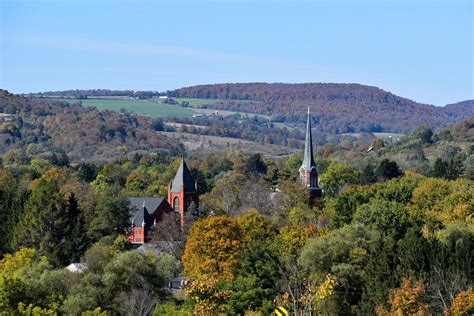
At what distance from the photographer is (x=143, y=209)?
10912 cm

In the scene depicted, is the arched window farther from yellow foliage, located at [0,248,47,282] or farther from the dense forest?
yellow foliage, located at [0,248,47,282]

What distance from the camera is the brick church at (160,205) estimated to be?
107 metres

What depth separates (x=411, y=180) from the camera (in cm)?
10544

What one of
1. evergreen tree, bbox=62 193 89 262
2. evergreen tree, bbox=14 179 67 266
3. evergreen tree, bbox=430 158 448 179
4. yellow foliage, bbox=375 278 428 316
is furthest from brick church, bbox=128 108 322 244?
yellow foliage, bbox=375 278 428 316

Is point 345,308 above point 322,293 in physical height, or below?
below

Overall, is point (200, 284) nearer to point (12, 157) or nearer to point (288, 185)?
point (288, 185)

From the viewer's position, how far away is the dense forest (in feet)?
202

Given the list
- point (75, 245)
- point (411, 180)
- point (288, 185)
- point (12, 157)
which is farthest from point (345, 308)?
point (12, 157)

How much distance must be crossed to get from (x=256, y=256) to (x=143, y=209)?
39717 mm

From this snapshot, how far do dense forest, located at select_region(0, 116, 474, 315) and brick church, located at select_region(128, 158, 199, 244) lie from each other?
4041mm

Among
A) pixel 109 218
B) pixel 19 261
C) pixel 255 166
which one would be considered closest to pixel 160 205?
pixel 109 218

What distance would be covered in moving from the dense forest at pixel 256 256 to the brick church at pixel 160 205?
13.3 feet

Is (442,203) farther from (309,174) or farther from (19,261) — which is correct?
(309,174)

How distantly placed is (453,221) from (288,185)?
37.7 meters
